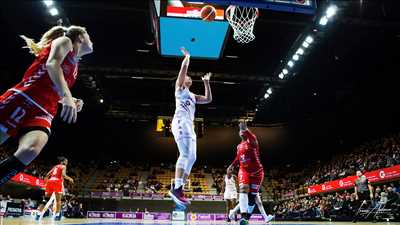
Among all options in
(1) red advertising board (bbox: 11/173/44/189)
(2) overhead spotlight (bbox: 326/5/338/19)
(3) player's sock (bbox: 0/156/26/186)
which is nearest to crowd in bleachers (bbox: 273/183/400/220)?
(2) overhead spotlight (bbox: 326/5/338/19)


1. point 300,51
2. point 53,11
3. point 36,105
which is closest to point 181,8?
point 36,105

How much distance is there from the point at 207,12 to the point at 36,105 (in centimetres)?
705

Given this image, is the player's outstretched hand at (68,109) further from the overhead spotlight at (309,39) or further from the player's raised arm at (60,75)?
the overhead spotlight at (309,39)

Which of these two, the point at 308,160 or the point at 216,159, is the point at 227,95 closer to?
the point at 216,159

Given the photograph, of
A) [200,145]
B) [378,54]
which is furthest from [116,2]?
[200,145]

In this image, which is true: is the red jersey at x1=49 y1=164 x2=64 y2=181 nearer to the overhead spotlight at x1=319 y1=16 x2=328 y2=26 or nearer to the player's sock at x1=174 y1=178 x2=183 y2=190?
the player's sock at x1=174 y1=178 x2=183 y2=190

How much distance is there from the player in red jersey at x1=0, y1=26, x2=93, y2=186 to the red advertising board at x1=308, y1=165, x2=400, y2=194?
18898 mm

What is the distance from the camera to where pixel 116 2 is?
14961 mm

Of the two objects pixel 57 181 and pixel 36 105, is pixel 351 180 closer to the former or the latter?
pixel 57 181

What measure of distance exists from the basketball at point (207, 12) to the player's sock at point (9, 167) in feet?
24.0

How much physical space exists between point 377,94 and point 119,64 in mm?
17053

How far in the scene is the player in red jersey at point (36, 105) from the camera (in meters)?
2.86

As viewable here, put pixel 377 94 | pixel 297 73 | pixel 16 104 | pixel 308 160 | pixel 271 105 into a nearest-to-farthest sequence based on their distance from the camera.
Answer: pixel 16 104 < pixel 297 73 < pixel 377 94 < pixel 271 105 < pixel 308 160

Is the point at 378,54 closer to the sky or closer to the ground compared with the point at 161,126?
closer to the sky
